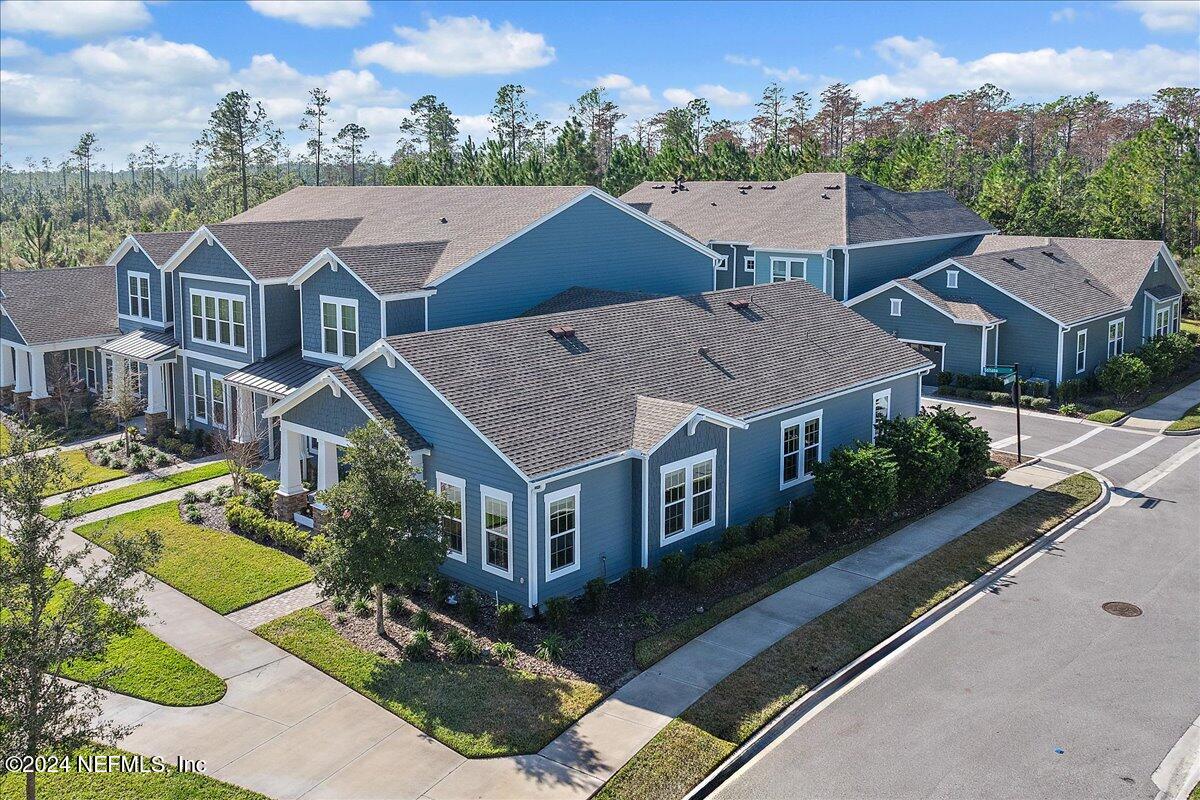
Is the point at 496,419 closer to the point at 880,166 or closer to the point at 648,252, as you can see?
the point at 648,252

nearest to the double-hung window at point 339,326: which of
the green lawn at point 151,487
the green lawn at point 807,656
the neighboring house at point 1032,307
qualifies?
the green lawn at point 151,487

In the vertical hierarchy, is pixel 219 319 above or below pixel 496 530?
above

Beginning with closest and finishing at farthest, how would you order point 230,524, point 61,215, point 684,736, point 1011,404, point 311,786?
point 311,786
point 684,736
point 230,524
point 1011,404
point 61,215

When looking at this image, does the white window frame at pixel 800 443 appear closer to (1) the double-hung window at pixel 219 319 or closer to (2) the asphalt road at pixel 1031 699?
→ (2) the asphalt road at pixel 1031 699

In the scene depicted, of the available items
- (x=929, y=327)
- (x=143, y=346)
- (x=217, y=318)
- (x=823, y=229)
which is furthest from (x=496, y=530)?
(x=823, y=229)

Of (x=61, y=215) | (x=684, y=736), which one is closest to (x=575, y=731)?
(x=684, y=736)

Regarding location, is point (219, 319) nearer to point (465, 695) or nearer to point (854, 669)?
point (465, 695)
